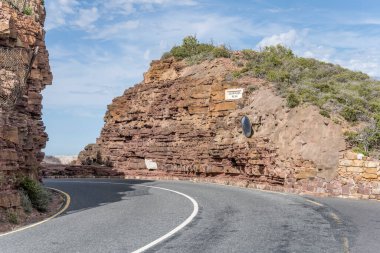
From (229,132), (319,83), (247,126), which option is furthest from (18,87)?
(319,83)

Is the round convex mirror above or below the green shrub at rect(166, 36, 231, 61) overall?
below

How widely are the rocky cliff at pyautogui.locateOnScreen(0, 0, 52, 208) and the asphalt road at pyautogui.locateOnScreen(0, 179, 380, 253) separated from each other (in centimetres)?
244

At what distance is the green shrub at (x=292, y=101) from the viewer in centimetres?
2677

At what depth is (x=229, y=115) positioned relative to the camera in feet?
108

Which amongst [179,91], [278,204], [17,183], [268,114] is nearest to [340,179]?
[278,204]

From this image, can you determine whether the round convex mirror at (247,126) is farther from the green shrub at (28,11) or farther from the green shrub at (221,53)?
the green shrub at (28,11)

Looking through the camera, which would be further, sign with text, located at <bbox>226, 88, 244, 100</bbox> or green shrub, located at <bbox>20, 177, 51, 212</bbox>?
sign with text, located at <bbox>226, 88, 244, 100</bbox>

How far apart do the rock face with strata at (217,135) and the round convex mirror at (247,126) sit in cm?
45

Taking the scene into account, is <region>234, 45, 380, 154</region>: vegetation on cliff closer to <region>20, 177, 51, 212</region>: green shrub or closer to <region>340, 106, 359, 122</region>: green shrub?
<region>340, 106, 359, 122</region>: green shrub

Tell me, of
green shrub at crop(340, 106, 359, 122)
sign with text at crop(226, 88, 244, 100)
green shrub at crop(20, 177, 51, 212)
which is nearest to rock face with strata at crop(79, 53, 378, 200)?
sign with text at crop(226, 88, 244, 100)

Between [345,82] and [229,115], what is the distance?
30.5 ft

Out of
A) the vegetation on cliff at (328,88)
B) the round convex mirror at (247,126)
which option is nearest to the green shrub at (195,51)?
the vegetation on cliff at (328,88)

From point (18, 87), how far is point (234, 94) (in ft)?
64.8

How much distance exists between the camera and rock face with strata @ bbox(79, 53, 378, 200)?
2255cm
